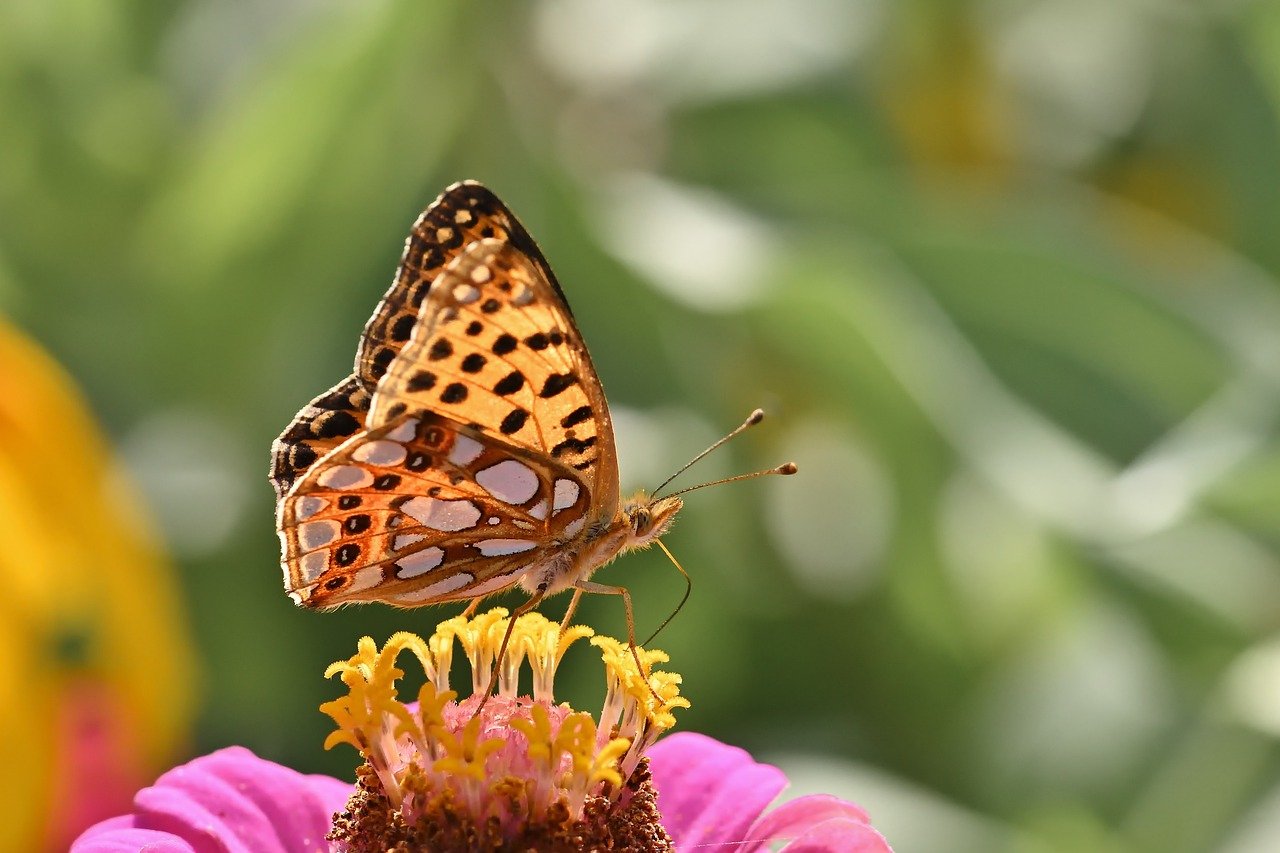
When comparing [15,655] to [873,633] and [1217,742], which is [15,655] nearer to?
[873,633]

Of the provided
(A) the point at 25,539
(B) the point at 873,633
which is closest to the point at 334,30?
(A) the point at 25,539

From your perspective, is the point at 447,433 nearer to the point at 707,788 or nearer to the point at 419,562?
the point at 419,562

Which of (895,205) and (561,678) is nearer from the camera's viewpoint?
(561,678)

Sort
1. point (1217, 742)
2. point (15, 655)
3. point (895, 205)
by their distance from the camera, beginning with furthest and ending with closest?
point (895, 205) → point (1217, 742) → point (15, 655)

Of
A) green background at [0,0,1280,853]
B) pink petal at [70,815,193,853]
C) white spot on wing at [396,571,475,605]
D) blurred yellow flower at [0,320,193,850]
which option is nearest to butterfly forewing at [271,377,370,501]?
white spot on wing at [396,571,475,605]

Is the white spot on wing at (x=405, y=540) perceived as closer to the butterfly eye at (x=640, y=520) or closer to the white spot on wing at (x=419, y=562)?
the white spot on wing at (x=419, y=562)

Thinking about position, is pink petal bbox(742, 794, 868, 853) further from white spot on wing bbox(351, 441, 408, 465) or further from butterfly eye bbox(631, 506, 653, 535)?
white spot on wing bbox(351, 441, 408, 465)

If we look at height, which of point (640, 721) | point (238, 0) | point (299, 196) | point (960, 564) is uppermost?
point (238, 0)
